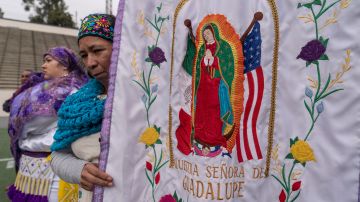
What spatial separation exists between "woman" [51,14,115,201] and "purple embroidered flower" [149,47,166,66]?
0.92ft

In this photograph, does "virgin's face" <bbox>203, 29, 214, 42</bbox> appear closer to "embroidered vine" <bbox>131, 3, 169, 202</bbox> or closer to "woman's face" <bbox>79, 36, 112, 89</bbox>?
"embroidered vine" <bbox>131, 3, 169, 202</bbox>

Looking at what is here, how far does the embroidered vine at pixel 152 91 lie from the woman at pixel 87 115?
269 millimetres

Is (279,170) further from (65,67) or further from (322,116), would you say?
(65,67)

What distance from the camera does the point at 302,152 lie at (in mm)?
1025

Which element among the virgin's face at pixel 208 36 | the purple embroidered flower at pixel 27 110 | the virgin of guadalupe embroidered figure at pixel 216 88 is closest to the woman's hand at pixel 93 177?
the virgin of guadalupe embroidered figure at pixel 216 88

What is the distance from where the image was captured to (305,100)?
3.36 feet

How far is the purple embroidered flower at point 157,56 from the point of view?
1.29 metres

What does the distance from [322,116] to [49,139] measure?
2318mm

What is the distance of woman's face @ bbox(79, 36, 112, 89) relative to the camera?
1.51 metres

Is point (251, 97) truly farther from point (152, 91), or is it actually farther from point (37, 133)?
point (37, 133)

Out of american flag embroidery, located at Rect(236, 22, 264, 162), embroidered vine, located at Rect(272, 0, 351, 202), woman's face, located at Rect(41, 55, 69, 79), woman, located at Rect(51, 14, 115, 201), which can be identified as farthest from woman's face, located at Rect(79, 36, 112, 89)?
woman's face, located at Rect(41, 55, 69, 79)

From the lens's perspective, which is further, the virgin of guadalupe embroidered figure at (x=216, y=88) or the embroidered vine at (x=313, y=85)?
the virgin of guadalupe embroidered figure at (x=216, y=88)

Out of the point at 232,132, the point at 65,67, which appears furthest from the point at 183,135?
the point at 65,67

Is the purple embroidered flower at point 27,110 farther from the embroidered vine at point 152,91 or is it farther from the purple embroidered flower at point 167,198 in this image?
the purple embroidered flower at point 167,198
